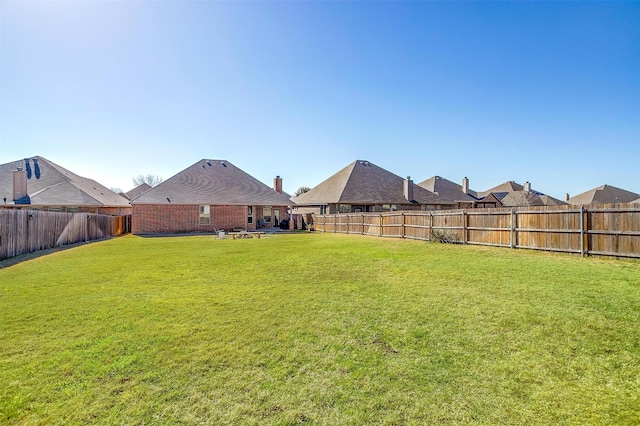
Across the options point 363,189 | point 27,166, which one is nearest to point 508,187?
point 363,189

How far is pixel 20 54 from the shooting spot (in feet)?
38.7

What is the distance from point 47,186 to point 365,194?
2970 cm

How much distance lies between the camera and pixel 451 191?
39.4 meters

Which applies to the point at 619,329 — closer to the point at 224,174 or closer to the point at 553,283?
the point at 553,283

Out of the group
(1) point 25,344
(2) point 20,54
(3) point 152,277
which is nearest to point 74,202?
(2) point 20,54

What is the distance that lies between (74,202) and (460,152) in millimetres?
33632

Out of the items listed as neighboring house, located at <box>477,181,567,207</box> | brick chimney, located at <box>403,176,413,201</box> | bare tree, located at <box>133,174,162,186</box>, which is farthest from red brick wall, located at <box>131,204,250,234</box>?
bare tree, located at <box>133,174,162,186</box>

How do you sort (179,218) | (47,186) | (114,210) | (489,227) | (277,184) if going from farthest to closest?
1. (277,184)
2. (114,210)
3. (47,186)
4. (179,218)
5. (489,227)

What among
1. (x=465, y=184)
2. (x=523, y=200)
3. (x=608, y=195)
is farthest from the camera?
(x=523, y=200)

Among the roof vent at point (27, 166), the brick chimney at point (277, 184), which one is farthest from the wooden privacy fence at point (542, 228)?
the roof vent at point (27, 166)

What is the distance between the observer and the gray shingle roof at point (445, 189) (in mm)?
37844

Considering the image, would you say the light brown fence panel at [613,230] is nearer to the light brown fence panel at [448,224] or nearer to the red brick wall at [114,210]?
the light brown fence panel at [448,224]

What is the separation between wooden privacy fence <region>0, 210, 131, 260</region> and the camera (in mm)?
11312

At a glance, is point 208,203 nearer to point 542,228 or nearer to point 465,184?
point 542,228
